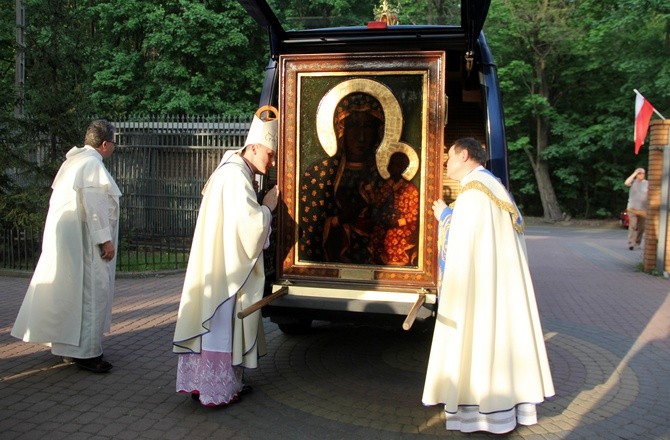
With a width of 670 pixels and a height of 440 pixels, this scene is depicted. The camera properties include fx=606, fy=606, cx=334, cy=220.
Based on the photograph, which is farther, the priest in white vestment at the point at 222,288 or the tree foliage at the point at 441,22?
the tree foliage at the point at 441,22

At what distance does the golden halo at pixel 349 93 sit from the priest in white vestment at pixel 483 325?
0.88 metres

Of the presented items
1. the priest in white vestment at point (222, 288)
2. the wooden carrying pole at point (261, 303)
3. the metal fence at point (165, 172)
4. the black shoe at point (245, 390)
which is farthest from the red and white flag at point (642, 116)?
the black shoe at point (245, 390)

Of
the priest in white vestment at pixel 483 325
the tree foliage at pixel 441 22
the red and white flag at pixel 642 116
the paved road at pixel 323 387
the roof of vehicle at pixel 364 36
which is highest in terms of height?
the tree foliage at pixel 441 22

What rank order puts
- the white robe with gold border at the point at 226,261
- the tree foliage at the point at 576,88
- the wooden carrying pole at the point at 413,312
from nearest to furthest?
the wooden carrying pole at the point at 413,312 → the white robe with gold border at the point at 226,261 → the tree foliage at the point at 576,88

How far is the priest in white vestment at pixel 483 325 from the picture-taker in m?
3.85

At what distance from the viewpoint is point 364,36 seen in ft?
16.1

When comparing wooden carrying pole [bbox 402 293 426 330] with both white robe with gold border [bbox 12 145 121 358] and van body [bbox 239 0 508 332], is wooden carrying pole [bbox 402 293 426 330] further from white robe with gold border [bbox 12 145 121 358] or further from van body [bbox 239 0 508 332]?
white robe with gold border [bbox 12 145 121 358]

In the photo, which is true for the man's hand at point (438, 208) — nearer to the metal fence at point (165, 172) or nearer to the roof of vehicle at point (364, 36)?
the roof of vehicle at point (364, 36)

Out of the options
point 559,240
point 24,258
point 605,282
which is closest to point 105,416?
point 24,258

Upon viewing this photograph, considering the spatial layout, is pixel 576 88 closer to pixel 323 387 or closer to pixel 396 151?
pixel 396 151

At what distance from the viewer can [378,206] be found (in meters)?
4.70

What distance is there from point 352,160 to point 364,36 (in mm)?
1051

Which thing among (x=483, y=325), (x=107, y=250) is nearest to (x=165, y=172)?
(x=107, y=250)

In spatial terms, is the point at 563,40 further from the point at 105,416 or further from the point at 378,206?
the point at 105,416
